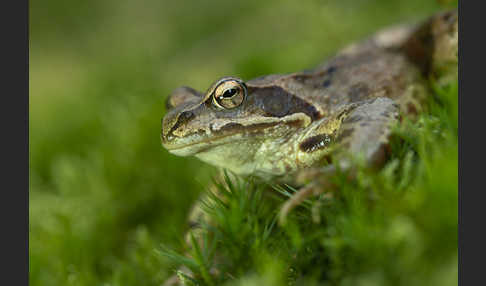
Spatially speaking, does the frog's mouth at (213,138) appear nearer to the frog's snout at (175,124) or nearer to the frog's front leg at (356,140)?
the frog's snout at (175,124)

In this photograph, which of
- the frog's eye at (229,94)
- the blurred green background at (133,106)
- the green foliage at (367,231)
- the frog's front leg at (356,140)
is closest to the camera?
the green foliage at (367,231)

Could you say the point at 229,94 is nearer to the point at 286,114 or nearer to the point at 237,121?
the point at 237,121

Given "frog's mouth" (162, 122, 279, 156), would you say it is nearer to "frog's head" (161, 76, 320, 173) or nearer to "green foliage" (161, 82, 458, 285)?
"frog's head" (161, 76, 320, 173)

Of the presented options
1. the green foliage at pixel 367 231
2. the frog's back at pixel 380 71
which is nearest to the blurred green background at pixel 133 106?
the green foliage at pixel 367 231

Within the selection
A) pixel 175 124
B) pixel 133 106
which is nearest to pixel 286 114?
pixel 175 124

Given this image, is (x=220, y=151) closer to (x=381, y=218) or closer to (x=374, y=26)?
(x=381, y=218)

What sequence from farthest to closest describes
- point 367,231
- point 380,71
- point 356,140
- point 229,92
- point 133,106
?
point 133,106 < point 380,71 < point 229,92 < point 356,140 < point 367,231
